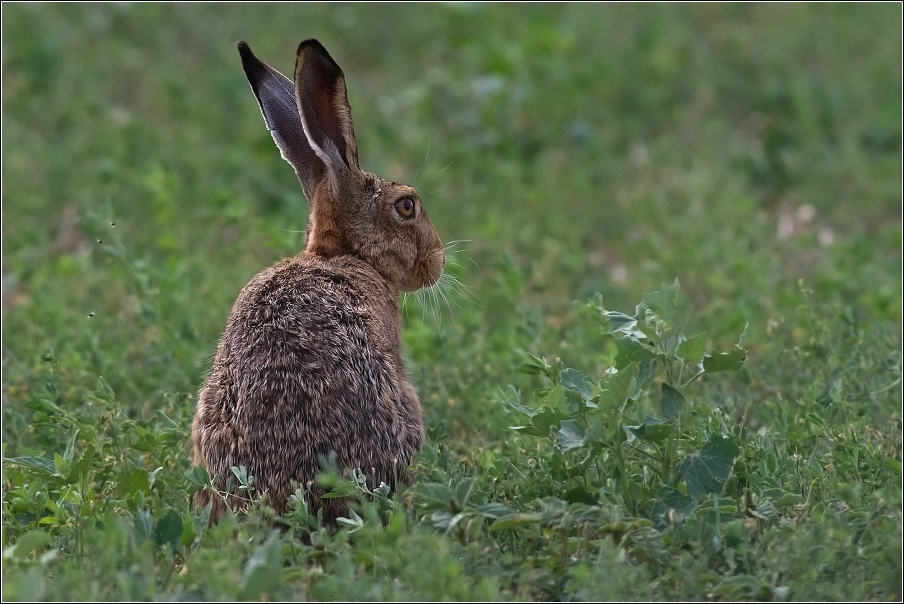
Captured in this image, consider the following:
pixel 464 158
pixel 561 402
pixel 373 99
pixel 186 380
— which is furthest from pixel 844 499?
pixel 373 99

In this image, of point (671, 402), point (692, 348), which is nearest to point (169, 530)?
point (671, 402)

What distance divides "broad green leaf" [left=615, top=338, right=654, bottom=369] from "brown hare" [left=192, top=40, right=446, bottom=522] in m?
0.85

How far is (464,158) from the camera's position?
9648 mm

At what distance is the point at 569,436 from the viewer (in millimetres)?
4359

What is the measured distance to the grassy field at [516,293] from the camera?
395cm

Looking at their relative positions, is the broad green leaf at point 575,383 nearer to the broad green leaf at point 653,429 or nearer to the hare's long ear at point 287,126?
the broad green leaf at point 653,429

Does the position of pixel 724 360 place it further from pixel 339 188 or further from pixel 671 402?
pixel 339 188

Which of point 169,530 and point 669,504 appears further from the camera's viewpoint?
point 669,504

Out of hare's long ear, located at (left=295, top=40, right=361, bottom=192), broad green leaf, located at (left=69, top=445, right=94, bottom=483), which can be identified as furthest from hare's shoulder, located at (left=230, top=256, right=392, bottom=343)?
broad green leaf, located at (left=69, top=445, right=94, bottom=483)

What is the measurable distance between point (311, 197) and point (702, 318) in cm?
246

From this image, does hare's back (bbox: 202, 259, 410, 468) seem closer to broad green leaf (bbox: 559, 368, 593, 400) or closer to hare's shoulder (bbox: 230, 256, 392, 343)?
hare's shoulder (bbox: 230, 256, 392, 343)

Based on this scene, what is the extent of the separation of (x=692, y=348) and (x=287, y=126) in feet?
7.41

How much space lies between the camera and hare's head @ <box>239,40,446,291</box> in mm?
5230

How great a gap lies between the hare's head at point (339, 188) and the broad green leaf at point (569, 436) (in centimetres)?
147
